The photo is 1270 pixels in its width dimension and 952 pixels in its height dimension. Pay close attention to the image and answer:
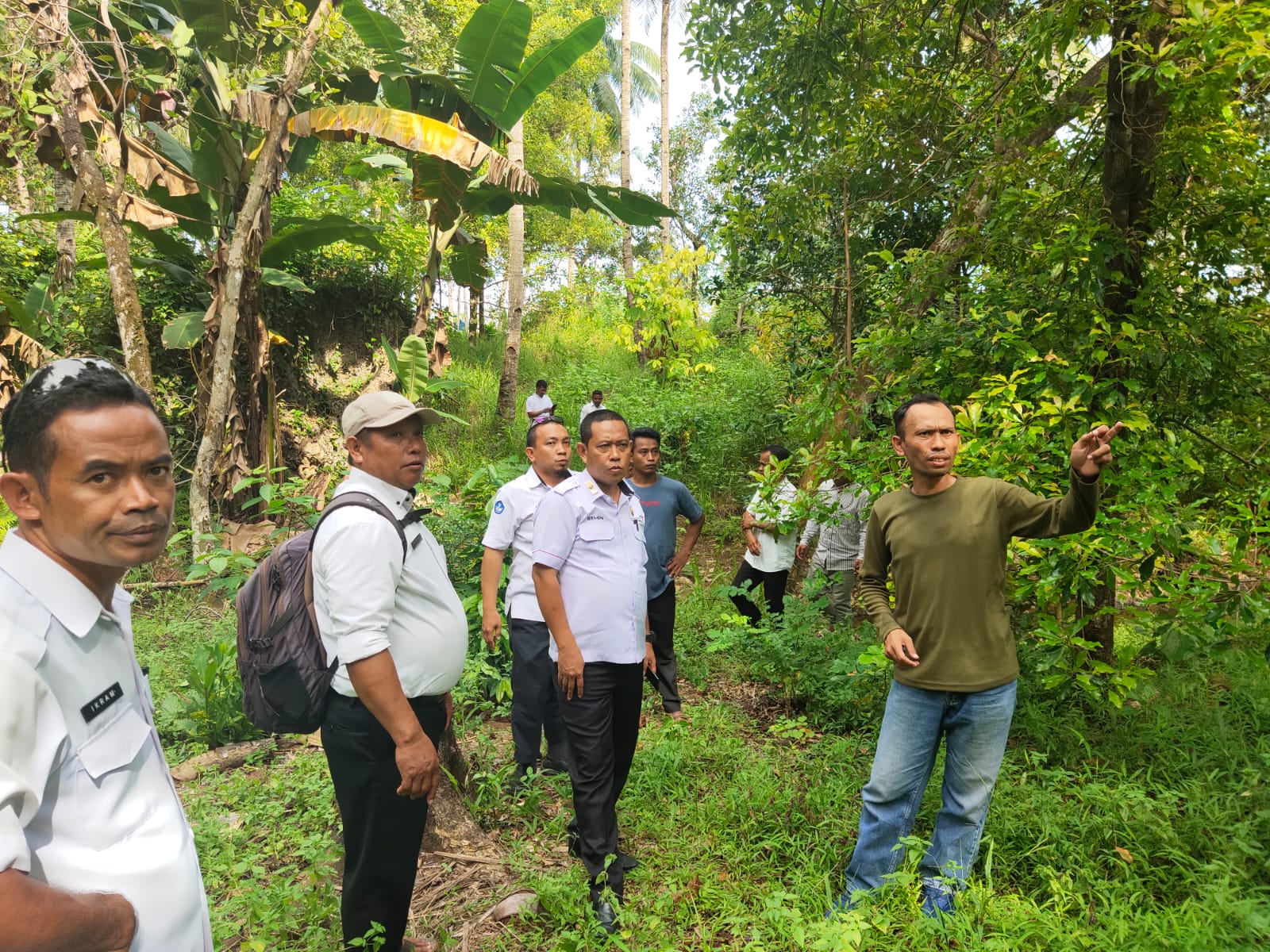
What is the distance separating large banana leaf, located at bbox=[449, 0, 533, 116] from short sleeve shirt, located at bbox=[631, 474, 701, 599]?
15.2ft

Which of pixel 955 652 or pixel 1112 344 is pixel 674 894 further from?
pixel 1112 344

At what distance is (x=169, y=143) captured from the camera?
7.75m

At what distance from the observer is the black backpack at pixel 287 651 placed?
2.18 m

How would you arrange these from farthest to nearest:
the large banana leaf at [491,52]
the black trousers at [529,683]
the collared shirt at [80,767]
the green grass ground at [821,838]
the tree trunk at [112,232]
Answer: the large banana leaf at [491,52] < the tree trunk at [112,232] < the black trousers at [529,683] < the green grass ground at [821,838] < the collared shirt at [80,767]

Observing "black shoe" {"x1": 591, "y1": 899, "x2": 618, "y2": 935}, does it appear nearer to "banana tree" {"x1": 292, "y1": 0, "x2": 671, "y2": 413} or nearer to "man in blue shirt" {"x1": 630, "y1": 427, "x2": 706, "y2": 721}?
"man in blue shirt" {"x1": 630, "y1": 427, "x2": 706, "y2": 721}

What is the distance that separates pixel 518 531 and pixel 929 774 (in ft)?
8.08

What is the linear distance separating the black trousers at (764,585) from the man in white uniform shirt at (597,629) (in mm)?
2796

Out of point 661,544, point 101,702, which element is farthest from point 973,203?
point 101,702

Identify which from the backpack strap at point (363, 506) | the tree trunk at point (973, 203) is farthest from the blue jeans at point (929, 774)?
the tree trunk at point (973, 203)

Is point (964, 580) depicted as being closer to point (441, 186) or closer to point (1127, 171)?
point (1127, 171)

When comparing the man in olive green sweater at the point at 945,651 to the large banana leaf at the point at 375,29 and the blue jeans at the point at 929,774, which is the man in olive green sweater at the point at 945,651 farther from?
the large banana leaf at the point at 375,29

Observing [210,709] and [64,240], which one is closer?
[210,709]

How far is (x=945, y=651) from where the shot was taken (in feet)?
8.59

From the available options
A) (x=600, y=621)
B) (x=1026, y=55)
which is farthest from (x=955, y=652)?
(x=1026, y=55)
